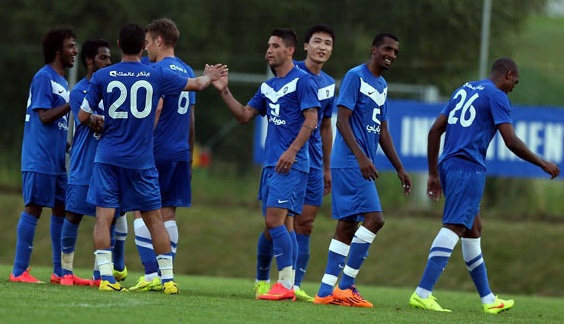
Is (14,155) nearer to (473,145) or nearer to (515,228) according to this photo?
(515,228)

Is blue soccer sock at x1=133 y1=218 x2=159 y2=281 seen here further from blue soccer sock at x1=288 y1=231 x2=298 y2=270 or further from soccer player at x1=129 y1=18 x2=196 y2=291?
blue soccer sock at x1=288 y1=231 x2=298 y2=270

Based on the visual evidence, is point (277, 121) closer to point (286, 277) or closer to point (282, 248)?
point (282, 248)

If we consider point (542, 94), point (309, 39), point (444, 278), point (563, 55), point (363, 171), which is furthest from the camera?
point (563, 55)

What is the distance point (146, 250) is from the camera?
11633mm

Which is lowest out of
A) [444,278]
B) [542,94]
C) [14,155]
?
[444,278]

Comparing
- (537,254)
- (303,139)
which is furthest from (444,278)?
(303,139)

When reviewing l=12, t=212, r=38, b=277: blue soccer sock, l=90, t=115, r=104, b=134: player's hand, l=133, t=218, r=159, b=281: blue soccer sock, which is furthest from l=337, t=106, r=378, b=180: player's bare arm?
l=12, t=212, r=38, b=277: blue soccer sock

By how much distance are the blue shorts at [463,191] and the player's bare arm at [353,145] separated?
905mm

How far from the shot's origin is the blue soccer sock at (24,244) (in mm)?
11977

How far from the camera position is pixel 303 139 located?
35.2ft

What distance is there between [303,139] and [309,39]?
1.31 meters

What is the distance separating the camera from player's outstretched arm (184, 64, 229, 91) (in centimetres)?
1075

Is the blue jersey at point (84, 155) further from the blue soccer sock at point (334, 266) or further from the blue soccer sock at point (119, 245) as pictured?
the blue soccer sock at point (334, 266)

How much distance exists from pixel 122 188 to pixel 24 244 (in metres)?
1.75
